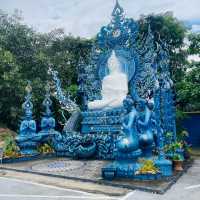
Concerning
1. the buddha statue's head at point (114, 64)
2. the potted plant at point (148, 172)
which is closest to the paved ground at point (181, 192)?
the potted plant at point (148, 172)

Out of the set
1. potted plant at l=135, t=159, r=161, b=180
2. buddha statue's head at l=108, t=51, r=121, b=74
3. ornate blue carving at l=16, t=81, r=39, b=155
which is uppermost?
buddha statue's head at l=108, t=51, r=121, b=74

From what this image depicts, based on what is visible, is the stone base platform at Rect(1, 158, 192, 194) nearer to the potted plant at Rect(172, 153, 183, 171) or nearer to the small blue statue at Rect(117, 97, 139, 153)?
the potted plant at Rect(172, 153, 183, 171)

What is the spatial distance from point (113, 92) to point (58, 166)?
467 cm

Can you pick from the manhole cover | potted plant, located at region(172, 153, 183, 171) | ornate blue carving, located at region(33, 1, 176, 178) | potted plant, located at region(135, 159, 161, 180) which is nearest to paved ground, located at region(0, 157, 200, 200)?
potted plant, located at region(172, 153, 183, 171)

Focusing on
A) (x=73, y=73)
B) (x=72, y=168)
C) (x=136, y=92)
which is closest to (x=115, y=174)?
(x=72, y=168)

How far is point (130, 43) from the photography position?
13.8 metres

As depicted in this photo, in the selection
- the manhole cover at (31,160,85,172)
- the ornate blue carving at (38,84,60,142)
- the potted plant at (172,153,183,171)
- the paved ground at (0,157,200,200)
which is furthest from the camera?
the ornate blue carving at (38,84,60,142)

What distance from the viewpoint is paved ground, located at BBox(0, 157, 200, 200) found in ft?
22.2

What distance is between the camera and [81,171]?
9.44 m

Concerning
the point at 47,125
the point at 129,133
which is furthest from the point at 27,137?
the point at 129,133

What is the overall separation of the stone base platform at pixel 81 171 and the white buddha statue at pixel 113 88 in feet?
9.45

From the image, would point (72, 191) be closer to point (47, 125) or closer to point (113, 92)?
point (47, 125)

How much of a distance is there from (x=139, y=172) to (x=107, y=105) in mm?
5985

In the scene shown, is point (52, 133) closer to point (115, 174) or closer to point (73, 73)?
point (115, 174)
